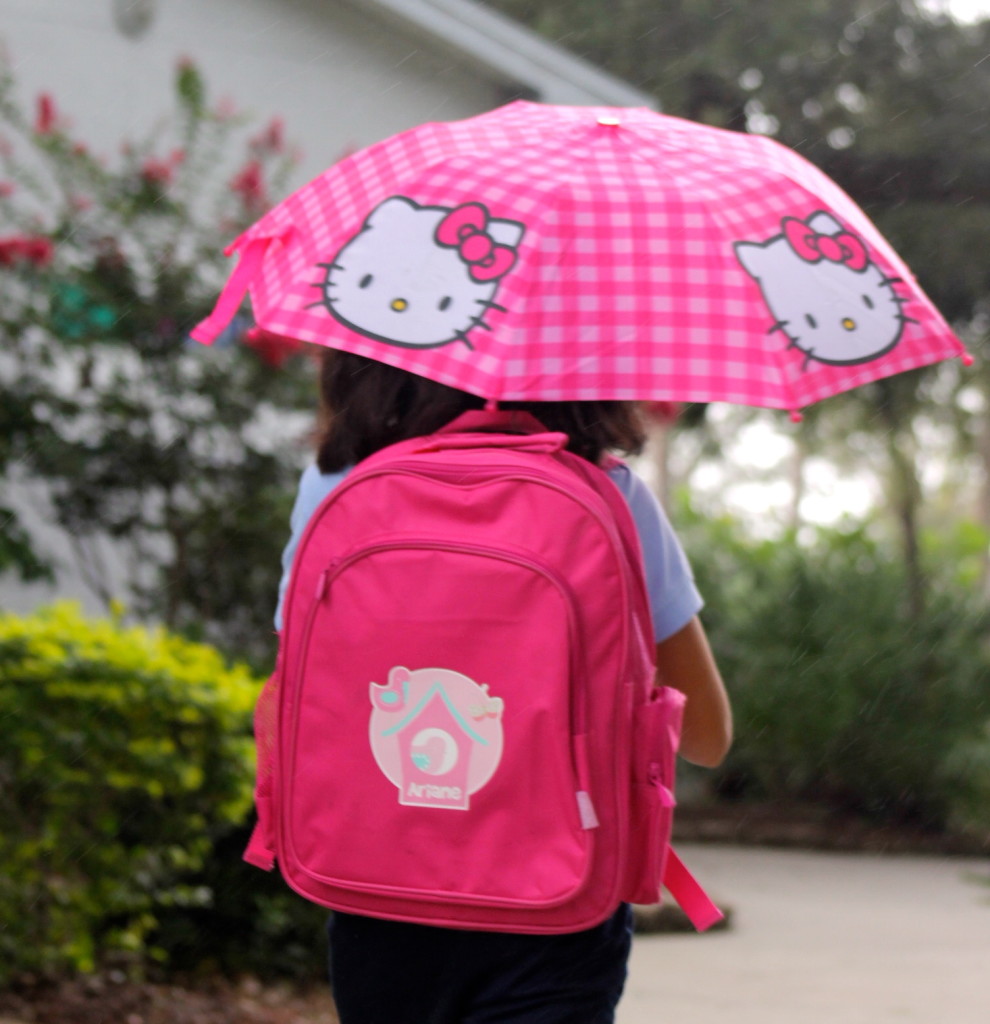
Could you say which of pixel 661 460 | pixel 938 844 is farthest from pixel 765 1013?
pixel 661 460

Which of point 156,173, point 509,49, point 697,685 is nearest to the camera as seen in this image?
point 697,685

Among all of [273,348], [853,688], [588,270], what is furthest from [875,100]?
[588,270]

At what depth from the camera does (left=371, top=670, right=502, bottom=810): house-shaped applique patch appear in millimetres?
1609

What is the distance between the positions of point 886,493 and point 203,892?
21.3ft

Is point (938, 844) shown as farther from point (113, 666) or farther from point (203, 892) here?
point (113, 666)

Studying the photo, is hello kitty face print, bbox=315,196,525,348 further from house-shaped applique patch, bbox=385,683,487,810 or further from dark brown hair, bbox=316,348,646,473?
house-shaped applique patch, bbox=385,683,487,810

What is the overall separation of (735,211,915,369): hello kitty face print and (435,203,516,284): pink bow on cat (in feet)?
1.22

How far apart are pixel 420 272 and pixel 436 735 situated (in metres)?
0.66

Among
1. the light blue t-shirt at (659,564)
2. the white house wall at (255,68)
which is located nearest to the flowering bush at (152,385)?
the white house wall at (255,68)

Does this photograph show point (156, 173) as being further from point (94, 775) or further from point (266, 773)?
point (266, 773)

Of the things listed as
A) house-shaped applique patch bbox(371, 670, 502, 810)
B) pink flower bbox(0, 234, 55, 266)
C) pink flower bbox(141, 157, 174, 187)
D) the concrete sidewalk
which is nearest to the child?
house-shaped applique patch bbox(371, 670, 502, 810)

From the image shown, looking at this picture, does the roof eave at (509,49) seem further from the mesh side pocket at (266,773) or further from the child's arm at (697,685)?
the mesh side pocket at (266,773)

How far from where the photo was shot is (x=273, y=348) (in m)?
5.84

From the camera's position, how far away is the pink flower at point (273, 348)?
18.9ft
